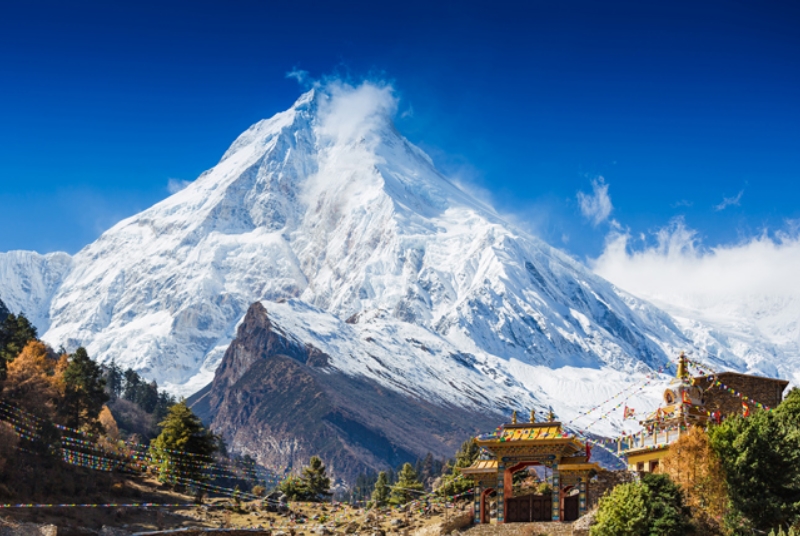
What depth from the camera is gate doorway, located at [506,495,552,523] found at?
52.5m

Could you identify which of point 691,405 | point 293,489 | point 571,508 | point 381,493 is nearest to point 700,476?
point 571,508

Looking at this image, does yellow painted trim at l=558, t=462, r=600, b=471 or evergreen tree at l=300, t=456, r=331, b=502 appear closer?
yellow painted trim at l=558, t=462, r=600, b=471

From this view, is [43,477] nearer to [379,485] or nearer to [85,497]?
[85,497]

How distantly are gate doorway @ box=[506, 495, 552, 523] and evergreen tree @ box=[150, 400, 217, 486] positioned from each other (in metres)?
31.5

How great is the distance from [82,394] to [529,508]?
40457mm

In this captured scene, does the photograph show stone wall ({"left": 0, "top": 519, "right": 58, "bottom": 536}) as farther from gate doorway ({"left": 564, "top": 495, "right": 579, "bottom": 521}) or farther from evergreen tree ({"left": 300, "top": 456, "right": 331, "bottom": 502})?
evergreen tree ({"left": 300, "top": 456, "right": 331, "bottom": 502})

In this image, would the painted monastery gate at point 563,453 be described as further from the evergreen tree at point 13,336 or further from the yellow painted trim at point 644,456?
the evergreen tree at point 13,336

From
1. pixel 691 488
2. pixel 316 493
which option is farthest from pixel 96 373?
pixel 691 488

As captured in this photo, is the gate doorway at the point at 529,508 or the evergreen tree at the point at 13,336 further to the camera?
the evergreen tree at the point at 13,336

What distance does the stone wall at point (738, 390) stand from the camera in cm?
5659

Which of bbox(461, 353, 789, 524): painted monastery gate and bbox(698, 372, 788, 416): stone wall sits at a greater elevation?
bbox(698, 372, 788, 416): stone wall

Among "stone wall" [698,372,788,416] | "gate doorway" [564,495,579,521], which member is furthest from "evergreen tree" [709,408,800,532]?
"stone wall" [698,372,788,416]

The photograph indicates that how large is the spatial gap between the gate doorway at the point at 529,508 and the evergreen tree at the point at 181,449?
31.5m

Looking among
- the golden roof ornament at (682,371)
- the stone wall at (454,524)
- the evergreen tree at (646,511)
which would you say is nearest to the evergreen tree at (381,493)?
the stone wall at (454,524)
